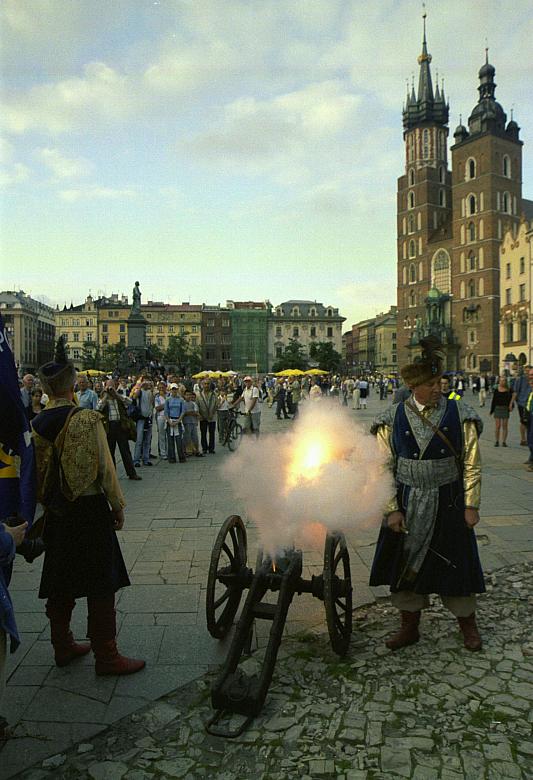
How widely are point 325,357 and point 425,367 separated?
91.7 meters

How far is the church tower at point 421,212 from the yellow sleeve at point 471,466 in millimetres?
74177

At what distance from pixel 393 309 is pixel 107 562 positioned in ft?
463

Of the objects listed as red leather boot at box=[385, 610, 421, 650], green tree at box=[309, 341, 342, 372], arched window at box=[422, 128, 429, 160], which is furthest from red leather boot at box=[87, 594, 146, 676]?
green tree at box=[309, 341, 342, 372]

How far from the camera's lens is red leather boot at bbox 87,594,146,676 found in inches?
135

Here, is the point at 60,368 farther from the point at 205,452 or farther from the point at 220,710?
the point at 205,452

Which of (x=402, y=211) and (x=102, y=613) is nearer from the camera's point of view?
(x=102, y=613)

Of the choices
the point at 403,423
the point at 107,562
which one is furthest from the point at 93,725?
the point at 403,423

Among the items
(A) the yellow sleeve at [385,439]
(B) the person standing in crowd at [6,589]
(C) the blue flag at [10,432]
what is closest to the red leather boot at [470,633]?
(A) the yellow sleeve at [385,439]

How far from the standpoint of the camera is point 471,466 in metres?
3.65

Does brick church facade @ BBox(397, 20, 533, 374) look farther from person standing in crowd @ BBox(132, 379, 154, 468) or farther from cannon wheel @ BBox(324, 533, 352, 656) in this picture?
cannon wheel @ BBox(324, 533, 352, 656)

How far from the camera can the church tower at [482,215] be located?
219 ft

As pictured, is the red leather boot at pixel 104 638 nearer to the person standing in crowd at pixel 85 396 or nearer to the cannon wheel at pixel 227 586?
the cannon wheel at pixel 227 586

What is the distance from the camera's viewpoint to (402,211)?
270ft

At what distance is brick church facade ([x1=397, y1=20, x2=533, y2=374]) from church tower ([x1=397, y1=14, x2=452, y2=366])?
139mm
